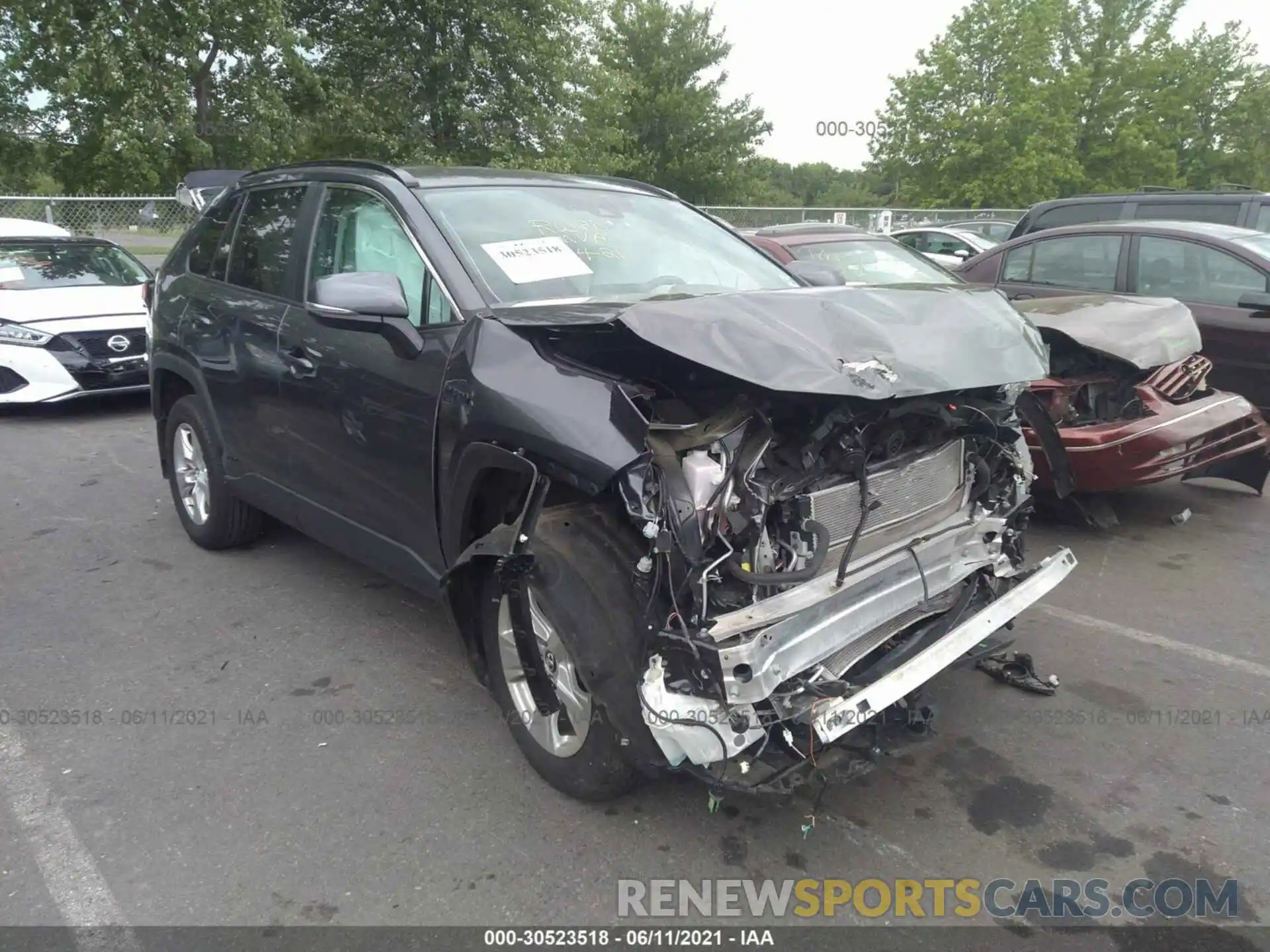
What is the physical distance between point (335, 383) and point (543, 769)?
1.68 meters

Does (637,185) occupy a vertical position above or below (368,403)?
above

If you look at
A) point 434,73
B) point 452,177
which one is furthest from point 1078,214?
point 434,73

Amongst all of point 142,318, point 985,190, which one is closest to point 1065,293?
point 142,318

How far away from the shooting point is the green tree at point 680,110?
34375 mm

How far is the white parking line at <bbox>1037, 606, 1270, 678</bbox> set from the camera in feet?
12.8

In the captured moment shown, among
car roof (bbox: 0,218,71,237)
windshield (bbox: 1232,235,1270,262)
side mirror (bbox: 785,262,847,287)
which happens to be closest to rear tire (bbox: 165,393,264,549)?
side mirror (bbox: 785,262,847,287)

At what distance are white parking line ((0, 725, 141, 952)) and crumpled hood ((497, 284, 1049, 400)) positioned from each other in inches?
78.7

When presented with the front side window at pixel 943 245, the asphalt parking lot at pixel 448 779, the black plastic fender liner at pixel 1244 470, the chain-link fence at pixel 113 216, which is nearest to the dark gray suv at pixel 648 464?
the asphalt parking lot at pixel 448 779

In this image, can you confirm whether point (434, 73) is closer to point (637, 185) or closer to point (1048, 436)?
point (637, 185)

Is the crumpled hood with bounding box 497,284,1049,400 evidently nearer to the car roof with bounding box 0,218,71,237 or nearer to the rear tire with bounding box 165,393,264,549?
the rear tire with bounding box 165,393,264,549

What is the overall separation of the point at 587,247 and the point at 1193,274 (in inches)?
199

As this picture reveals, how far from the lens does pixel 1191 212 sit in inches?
358

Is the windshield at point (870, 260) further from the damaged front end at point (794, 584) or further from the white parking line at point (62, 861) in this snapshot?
the white parking line at point (62, 861)

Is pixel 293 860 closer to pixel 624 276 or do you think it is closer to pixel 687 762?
pixel 687 762
